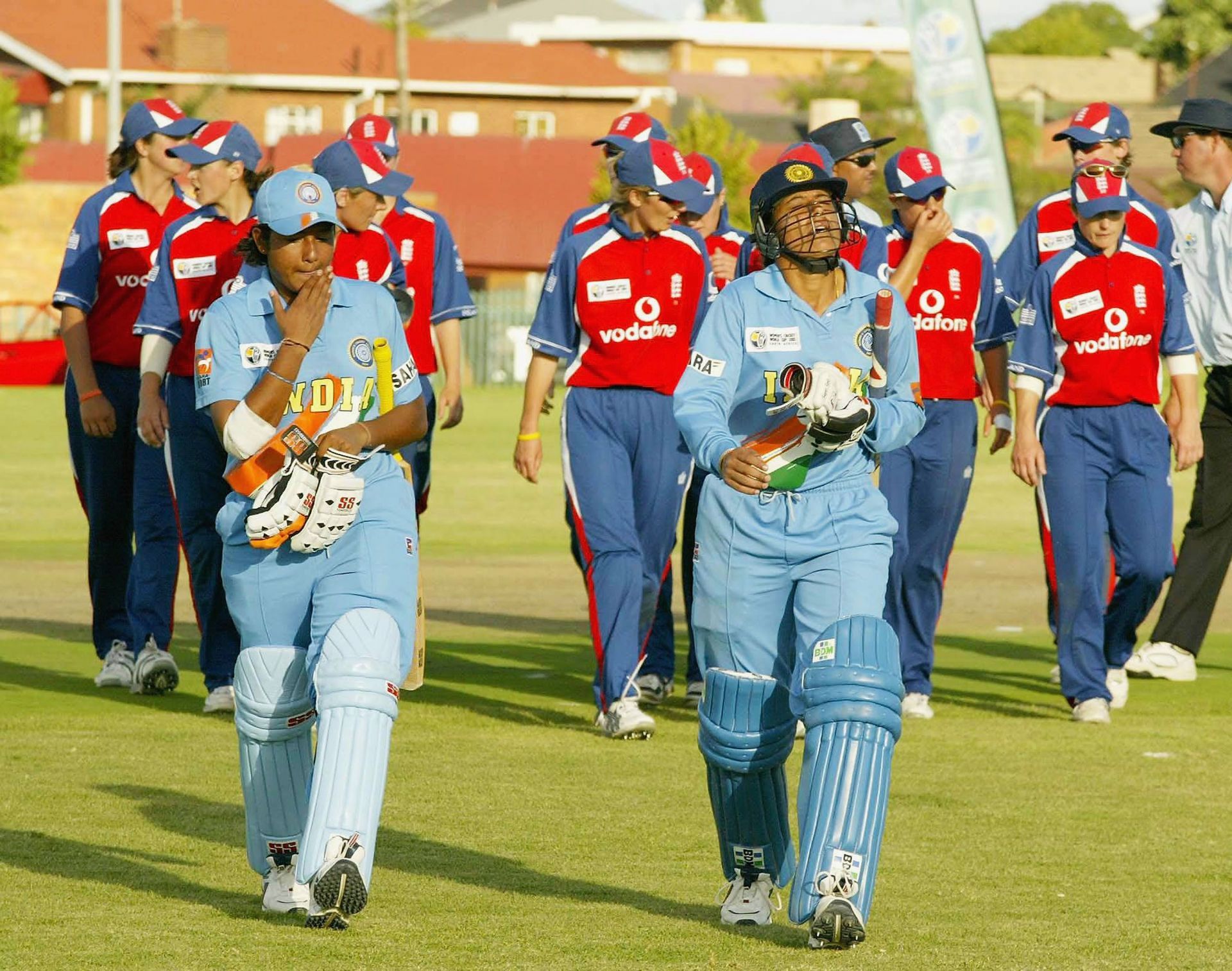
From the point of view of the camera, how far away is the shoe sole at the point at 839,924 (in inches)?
207

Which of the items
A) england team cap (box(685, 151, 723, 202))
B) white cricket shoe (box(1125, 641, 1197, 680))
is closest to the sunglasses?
england team cap (box(685, 151, 723, 202))

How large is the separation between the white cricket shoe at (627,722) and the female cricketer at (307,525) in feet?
9.88

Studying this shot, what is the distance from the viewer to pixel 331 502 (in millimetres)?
5508

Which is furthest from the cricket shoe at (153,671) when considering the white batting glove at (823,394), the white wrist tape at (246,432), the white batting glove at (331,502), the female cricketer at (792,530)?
the white batting glove at (823,394)

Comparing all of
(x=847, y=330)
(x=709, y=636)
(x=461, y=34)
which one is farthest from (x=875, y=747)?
(x=461, y=34)

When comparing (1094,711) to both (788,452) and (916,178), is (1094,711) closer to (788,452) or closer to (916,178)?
(916,178)

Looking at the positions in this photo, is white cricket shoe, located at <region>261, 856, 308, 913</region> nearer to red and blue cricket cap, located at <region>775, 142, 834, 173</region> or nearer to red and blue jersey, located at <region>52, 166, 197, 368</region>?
red and blue cricket cap, located at <region>775, 142, 834, 173</region>

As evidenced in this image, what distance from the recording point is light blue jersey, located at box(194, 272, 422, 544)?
5.75m

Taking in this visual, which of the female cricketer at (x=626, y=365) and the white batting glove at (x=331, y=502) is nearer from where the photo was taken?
the white batting glove at (x=331, y=502)

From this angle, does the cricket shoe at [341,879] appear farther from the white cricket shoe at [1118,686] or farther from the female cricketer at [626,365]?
the white cricket shoe at [1118,686]

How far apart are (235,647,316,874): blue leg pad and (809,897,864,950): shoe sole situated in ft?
4.63

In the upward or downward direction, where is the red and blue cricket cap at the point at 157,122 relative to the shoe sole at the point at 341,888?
upward

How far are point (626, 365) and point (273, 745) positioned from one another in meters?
3.74

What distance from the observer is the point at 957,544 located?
16344 mm
